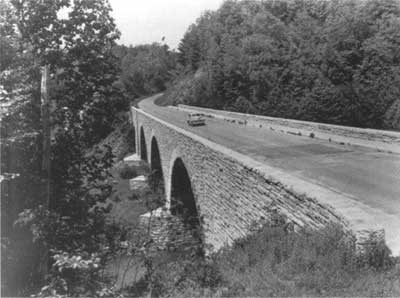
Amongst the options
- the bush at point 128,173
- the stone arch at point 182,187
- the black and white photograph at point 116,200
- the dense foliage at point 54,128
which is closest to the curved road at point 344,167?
the black and white photograph at point 116,200

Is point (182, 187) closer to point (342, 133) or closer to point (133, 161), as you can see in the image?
point (342, 133)

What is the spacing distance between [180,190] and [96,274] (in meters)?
15.8

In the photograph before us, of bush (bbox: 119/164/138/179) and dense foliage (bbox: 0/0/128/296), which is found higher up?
dense foliage (bbox: 0/0/128/296)

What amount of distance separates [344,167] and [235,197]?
15.6ft

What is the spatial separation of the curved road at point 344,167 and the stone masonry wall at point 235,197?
4.18 ft

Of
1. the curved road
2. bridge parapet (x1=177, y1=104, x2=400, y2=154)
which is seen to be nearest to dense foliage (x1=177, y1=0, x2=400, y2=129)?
bridge parapet (x1=177, y1=104, x2=400, y2=154)

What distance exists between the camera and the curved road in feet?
30.6

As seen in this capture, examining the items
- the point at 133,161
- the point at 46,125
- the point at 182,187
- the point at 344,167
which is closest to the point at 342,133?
the point at 182,187

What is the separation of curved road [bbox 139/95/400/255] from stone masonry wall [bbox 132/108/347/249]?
128 centimetres

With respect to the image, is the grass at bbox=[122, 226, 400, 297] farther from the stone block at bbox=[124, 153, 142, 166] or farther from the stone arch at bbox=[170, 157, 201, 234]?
the stone block at bbox=[124, 153, 142, 166]

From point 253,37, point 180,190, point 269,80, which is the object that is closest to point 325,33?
point 269,80

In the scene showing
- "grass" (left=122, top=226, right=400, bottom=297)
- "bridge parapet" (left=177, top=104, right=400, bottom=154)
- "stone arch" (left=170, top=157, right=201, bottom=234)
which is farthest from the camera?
"stone arch" (left=170, top=157, right=201, bottom=234)

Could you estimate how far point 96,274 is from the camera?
21.7ft

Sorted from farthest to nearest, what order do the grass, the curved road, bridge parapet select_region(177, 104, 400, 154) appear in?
bridge parapet select_region(177, 104, 400, 154), the curved road, the grass
